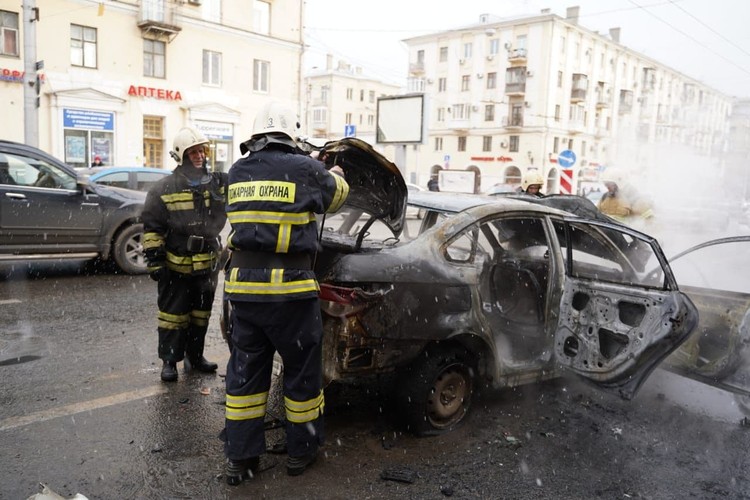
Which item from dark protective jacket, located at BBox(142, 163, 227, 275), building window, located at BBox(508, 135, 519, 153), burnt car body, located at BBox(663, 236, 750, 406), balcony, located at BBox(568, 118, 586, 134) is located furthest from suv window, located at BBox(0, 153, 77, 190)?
balcony, located at BBox(568, 118, 586, 134)

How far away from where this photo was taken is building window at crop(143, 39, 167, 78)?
83.0 ft

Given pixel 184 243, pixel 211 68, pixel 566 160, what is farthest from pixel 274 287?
pixel 211 68

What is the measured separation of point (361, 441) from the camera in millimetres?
3717

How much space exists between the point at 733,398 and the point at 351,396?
124 inches

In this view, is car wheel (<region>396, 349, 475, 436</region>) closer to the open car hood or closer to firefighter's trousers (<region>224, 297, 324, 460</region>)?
firefighter's trousers (<region>224, 297, 324, 460</region>)

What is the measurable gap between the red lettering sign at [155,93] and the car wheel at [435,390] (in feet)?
80.2

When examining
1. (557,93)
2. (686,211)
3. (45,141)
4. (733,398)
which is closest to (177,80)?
(45,141)

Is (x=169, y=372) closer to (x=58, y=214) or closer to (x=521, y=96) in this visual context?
(x=58, y=214)

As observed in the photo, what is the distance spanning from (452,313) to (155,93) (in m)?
24.9

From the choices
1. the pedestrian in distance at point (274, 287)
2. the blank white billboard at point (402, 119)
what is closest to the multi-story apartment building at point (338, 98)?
the blank white billboard at point (402, 119)

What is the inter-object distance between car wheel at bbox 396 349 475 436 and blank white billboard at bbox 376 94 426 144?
8.64 meters

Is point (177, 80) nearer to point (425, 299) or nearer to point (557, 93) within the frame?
point (425, 299)

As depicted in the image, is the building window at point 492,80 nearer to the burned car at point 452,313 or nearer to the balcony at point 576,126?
the balcony at point 576,126

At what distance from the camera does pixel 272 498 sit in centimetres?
303
